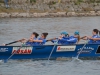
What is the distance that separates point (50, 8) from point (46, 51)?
172 ft

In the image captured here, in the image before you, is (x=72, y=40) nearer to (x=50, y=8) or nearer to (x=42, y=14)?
(x=42, y=14)

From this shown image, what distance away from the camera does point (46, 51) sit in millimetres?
25141

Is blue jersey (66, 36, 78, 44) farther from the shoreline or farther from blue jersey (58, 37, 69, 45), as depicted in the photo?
the shoreline

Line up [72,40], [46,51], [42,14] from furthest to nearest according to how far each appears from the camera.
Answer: [42,14] < [72,40] < [46,51]

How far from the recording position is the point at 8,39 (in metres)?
37.6

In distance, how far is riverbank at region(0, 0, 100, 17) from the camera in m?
73.4

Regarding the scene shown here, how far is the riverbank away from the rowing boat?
46.5m

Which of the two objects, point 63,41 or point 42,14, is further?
point 42,14

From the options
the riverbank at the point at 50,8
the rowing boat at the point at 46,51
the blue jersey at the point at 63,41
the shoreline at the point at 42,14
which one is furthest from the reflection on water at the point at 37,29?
the riverbank at the point at 50,8

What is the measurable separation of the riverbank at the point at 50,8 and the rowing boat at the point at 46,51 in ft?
153

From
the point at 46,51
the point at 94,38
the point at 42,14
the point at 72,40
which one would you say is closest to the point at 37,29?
the point at 94,38

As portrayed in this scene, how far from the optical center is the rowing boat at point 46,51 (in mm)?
24609

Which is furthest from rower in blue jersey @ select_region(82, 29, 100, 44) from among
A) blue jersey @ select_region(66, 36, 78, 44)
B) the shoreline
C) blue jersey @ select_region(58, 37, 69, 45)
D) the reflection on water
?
the shoreline

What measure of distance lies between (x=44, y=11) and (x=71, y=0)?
749 centimetres
